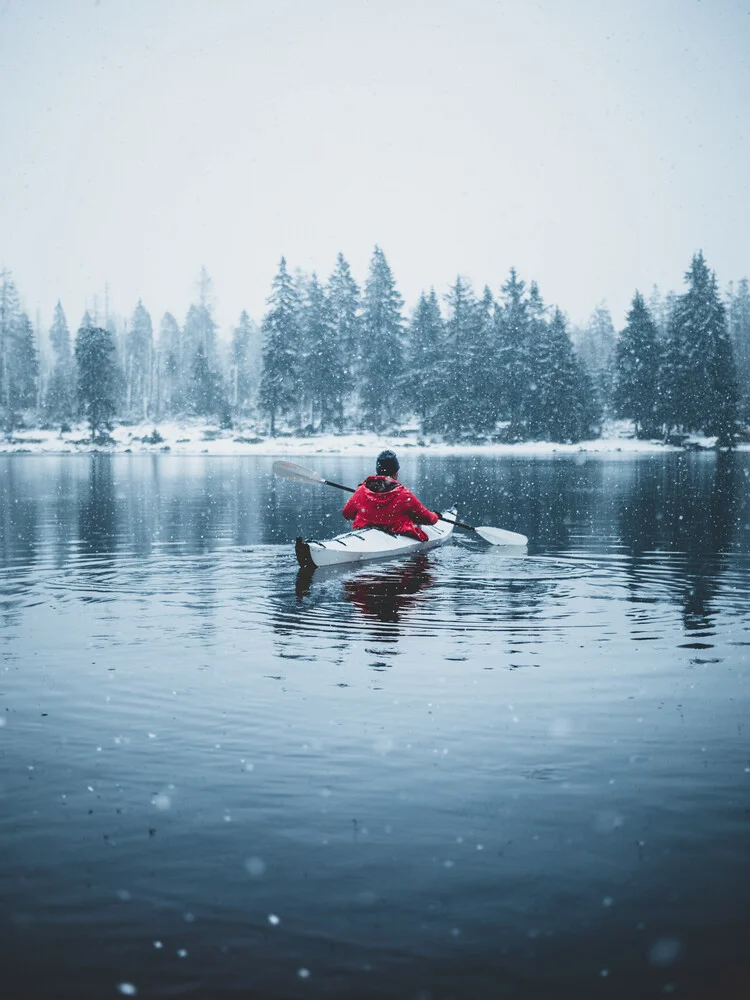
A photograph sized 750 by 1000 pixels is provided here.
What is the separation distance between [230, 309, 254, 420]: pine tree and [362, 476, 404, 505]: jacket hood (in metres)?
88.6

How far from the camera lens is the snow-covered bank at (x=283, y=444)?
78.6 m

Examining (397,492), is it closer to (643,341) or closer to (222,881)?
(222,881)

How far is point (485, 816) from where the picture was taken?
593 cm

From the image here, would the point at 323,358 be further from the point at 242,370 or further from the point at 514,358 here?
the point at 242,370

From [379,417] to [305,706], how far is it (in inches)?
3108

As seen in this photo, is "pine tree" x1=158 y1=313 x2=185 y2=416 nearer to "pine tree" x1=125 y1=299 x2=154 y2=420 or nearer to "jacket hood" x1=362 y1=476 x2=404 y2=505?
"pine tree" x1=125 y1=299 x2=154 y2=420

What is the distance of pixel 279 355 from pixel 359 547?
2763 inches

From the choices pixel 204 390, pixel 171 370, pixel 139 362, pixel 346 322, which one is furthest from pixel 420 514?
pixel 139 362

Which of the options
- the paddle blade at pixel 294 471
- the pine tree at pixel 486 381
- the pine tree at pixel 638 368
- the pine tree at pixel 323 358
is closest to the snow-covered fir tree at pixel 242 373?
the pine tree at pixel 323 358

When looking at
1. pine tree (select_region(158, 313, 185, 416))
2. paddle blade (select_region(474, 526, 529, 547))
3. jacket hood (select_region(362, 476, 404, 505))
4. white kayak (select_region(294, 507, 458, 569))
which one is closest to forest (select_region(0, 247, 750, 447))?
pine tree (select_region(158, 313, 185, 416))

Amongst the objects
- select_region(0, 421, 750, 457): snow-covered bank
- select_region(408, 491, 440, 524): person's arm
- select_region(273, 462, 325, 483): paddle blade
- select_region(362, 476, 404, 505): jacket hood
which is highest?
select_region(0, 421, 750, 457): snow-covered bank

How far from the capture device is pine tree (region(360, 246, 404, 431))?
85.9 meters

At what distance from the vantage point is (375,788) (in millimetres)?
6391

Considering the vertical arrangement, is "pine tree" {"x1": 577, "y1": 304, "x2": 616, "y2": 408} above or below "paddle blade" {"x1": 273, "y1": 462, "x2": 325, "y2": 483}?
above
